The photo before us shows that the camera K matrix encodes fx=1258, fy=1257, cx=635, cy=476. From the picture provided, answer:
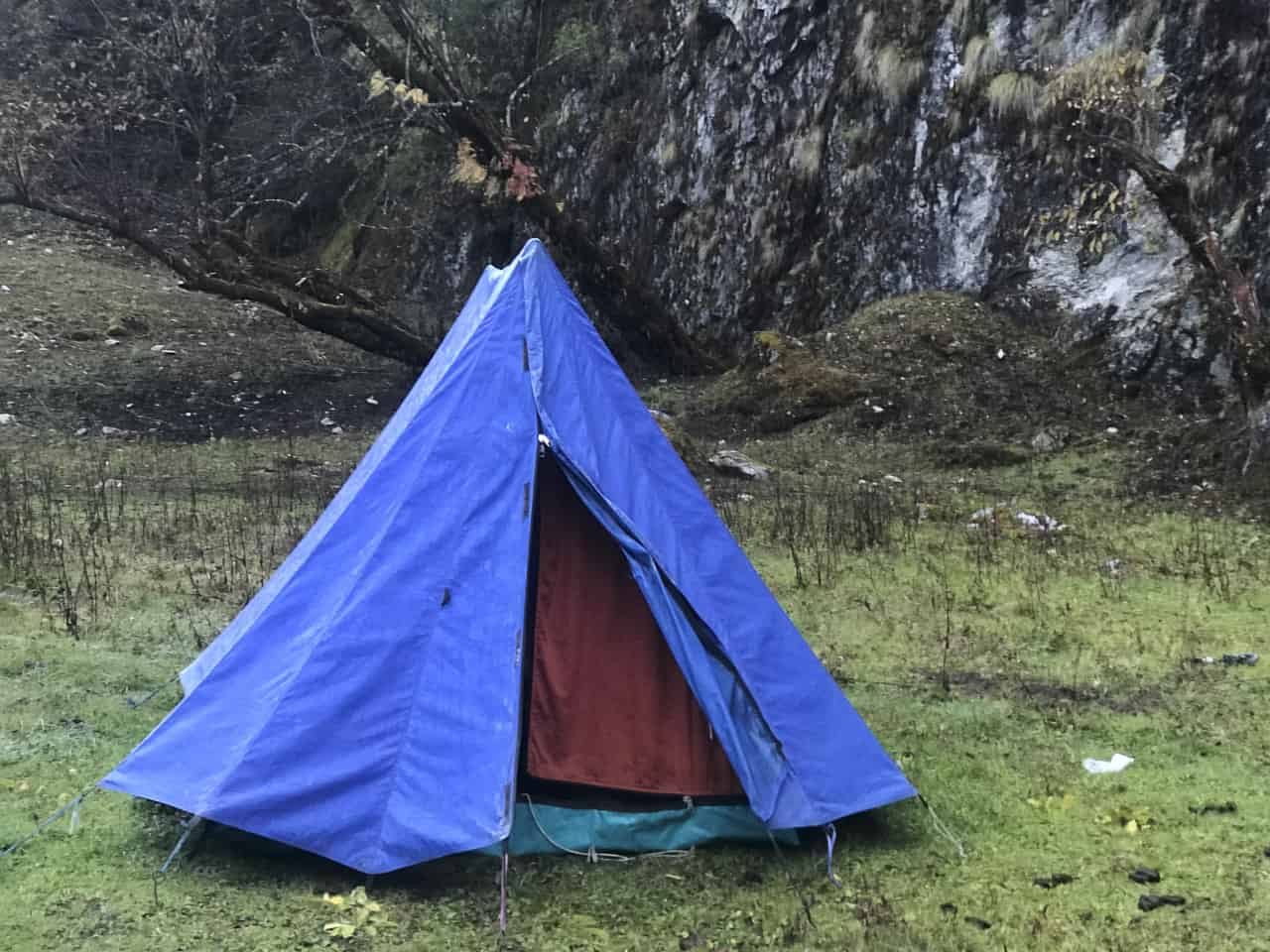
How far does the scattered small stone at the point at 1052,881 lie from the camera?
441 centimetres

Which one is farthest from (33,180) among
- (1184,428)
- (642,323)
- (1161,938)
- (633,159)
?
(1161,938)

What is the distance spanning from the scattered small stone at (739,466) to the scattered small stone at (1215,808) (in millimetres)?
7352

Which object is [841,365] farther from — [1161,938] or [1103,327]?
[1161,938]

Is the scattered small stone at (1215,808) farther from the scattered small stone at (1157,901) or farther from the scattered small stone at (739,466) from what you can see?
the scattered small stone at (739,466)

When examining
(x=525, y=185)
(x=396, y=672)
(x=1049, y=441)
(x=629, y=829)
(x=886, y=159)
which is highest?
(x=886, y=159)

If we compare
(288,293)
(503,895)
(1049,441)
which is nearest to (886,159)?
(1049,441)

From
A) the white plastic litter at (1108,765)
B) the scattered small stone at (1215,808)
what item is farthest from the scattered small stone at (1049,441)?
the scattered small stone at (1215,808)

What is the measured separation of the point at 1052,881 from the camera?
4.44 metres

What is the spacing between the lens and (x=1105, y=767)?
17.9 feet

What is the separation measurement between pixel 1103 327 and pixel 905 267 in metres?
2.98

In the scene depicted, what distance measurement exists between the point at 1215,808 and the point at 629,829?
2323mm

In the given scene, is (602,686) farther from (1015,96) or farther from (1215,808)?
(1015,96)

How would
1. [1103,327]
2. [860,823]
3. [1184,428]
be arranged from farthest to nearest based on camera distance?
[1103,327] → [1184,428] → [860,823]

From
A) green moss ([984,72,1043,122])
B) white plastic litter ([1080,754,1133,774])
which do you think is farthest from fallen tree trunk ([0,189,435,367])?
white plastic litter ([1080,754,1133,774])
